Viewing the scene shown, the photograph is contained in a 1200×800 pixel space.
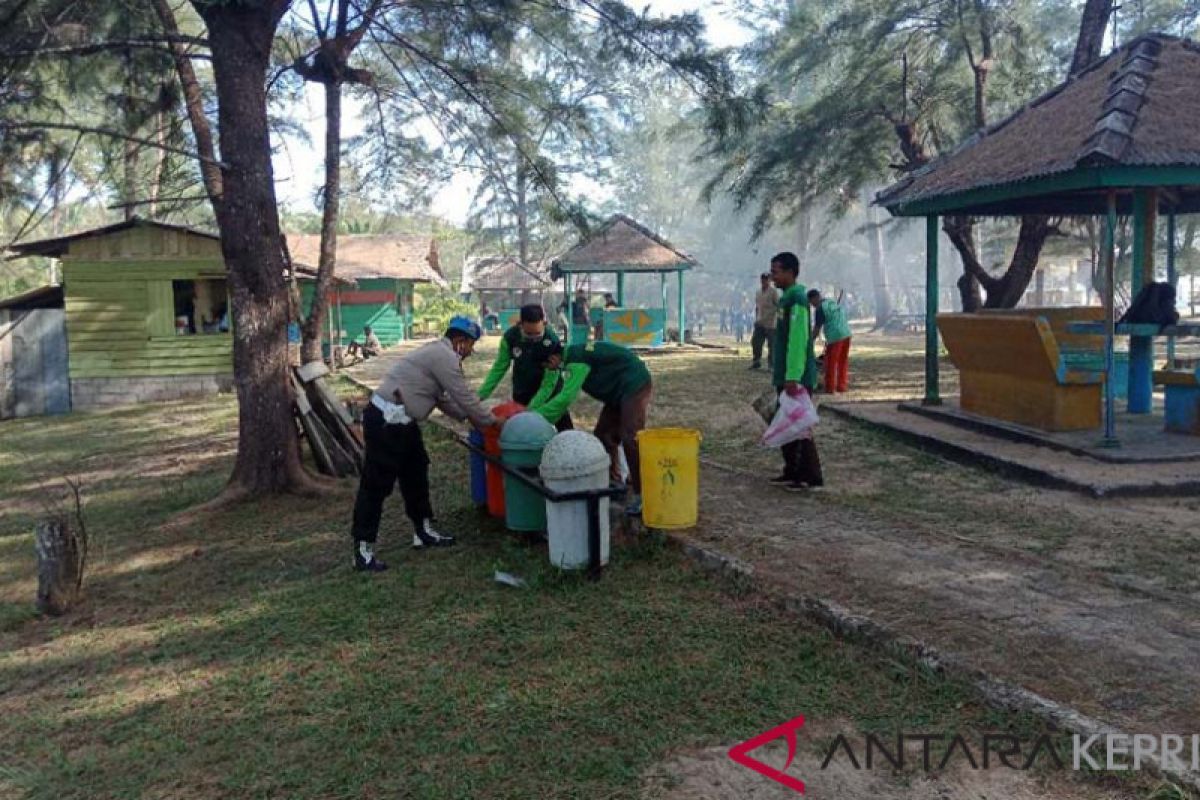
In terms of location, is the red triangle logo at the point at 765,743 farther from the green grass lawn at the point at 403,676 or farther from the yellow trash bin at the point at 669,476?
the yellow trash bin at the point at 669,476

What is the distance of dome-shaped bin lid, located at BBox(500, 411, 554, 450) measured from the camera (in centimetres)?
614

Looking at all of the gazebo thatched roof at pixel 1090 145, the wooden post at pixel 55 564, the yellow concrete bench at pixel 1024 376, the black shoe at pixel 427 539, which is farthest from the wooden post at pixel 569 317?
the wooden post at pixel 55 564

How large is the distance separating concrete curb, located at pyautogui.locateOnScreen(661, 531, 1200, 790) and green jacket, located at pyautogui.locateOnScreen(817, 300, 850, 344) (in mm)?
8572

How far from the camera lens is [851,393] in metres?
14.4

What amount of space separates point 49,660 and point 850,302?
210 feet

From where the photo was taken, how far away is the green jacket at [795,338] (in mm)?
7234

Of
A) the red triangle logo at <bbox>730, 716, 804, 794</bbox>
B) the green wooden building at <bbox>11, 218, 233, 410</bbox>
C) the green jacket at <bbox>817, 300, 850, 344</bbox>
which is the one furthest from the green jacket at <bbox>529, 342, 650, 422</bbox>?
the green wooden building at <bbox>11, 218, 233, 410</bbox>

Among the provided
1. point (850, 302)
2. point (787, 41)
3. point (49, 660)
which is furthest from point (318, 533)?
point (850, 302)

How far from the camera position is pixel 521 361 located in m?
7.03

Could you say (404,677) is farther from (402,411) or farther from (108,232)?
(108,232)

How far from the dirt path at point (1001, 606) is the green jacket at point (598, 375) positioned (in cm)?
111

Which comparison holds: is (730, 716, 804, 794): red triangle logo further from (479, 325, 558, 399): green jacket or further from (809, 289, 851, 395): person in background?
(809, 289, 851, 395): person in background

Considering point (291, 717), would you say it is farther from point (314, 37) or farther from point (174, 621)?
point (314, 37)

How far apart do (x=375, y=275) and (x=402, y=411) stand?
2450 centimetres
